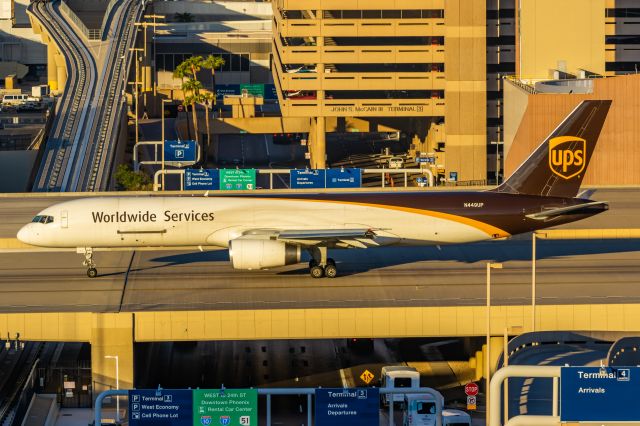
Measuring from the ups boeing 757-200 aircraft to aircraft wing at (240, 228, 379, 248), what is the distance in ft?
0.18

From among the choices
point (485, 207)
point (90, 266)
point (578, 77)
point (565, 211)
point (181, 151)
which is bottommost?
point (90, 266)

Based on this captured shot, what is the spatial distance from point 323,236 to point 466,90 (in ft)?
294

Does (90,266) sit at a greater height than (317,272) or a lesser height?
greater

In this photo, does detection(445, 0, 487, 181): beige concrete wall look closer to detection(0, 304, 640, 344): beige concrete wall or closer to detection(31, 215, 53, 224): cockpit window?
detection(31, 215, 53, 224): cockpit window

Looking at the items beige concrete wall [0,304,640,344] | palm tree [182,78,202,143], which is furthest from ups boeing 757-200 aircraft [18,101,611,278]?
palm tree [182,78,202,143]

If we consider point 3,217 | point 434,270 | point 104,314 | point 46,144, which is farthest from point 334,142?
point 104,314

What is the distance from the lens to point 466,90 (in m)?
159

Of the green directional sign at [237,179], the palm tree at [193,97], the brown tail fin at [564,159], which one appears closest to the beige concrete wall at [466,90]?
the palm tree at [193,97]

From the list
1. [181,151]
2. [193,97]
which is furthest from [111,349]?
[193,97]

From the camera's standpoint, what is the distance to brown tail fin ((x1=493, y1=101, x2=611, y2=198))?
74.9 meters

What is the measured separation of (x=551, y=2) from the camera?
14738 centimetres

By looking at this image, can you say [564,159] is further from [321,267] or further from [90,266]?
[90,266]

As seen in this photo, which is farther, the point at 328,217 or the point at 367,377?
the point at 328,217

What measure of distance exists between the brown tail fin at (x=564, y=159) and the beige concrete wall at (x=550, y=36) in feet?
241
